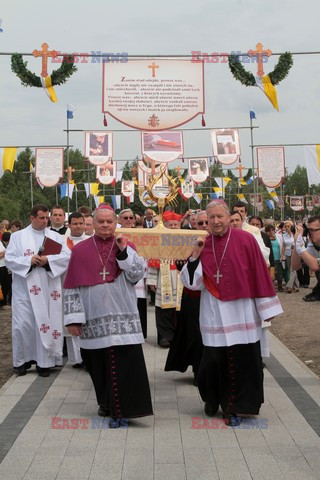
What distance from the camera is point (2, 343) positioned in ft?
38.9

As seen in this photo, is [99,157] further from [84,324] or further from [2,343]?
[84,324]

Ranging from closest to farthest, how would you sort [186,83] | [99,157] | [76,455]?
[76,455] → [186,83] → [99,157]

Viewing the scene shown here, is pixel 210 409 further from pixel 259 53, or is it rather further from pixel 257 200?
pixel 257 200

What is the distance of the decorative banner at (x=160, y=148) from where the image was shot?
41.8 feet

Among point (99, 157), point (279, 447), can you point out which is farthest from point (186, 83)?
point (99, 157)

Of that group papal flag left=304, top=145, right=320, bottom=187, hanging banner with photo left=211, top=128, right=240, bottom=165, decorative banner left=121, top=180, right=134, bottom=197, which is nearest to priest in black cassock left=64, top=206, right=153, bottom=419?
papal flag left=304, top=145, right=320, bottom=187

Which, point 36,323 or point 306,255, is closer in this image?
point 306,255

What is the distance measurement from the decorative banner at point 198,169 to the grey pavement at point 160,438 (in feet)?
78.1

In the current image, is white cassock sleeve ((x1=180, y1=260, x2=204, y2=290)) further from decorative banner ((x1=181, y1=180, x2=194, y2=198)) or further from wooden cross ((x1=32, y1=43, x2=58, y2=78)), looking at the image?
→ decorative banner ((x1=181, y1=180, x2=194, y2=198))

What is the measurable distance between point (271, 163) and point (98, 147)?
233 inches

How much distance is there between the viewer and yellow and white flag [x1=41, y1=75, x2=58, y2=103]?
453 inches

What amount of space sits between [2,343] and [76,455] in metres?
6.63

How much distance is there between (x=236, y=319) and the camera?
6465 millimetres

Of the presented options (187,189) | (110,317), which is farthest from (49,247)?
(187,189)
